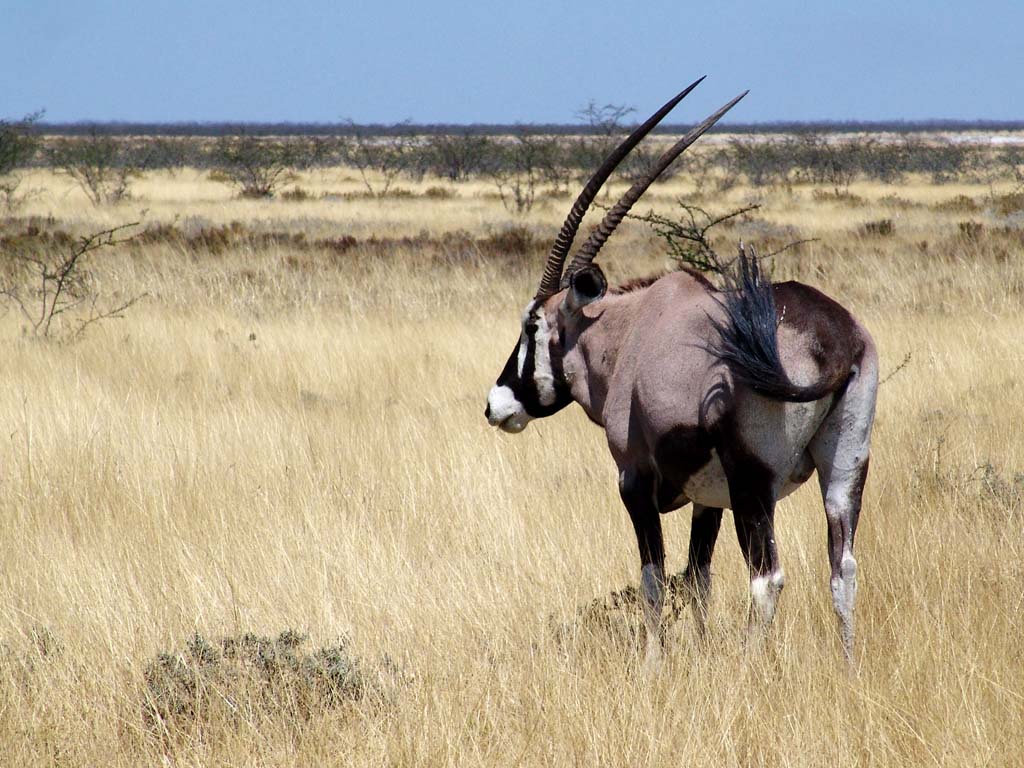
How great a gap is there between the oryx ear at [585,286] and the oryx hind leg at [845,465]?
2.81ft

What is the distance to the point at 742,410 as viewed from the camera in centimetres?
314

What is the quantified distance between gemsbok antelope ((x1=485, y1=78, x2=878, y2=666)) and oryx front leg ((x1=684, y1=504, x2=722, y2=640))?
11cm

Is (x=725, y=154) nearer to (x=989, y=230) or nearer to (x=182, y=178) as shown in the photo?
(x=182, y=178)

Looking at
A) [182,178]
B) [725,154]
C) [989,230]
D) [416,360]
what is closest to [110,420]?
[416,360]

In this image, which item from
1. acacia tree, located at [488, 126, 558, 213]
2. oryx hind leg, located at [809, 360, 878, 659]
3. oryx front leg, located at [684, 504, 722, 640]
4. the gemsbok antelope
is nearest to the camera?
the gemsbok antelope

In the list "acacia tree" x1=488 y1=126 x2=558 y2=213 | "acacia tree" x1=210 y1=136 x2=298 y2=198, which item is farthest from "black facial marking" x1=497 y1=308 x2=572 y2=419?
"acacia tree" x1=210 y1=136 x2=298 y2=198

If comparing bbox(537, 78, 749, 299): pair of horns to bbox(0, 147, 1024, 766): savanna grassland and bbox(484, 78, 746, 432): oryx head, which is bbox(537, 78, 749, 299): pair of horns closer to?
bbox(484, 78, 746, 432): oryx head

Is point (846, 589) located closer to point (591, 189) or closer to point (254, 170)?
point (591, 189)

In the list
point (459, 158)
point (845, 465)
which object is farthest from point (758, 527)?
point (459, 158)

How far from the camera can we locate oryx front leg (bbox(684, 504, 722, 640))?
3756mm

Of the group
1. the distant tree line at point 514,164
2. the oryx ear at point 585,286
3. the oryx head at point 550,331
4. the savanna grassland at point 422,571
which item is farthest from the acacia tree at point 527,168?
the oryx ear at point 585,286

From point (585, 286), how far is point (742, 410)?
2.57 feet

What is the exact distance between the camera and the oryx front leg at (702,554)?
12.3 ft

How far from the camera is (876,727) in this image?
3.15m
